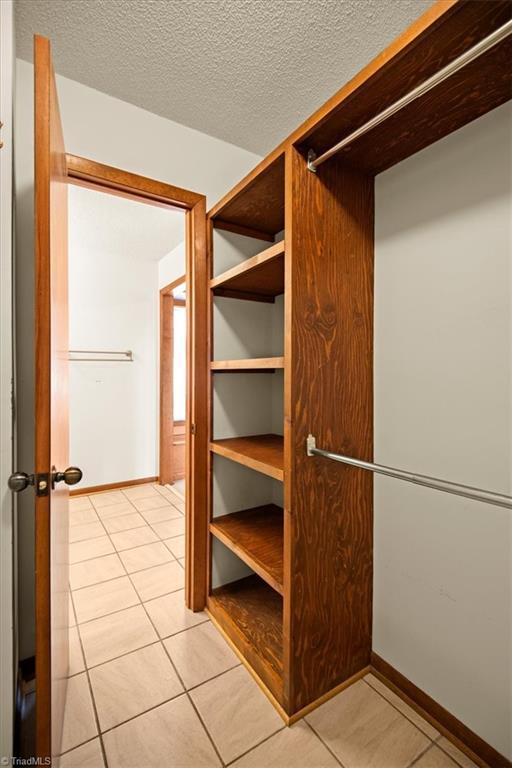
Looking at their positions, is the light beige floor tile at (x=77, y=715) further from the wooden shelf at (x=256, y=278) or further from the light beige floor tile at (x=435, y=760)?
the wooden shelf at (x=256, y=278)

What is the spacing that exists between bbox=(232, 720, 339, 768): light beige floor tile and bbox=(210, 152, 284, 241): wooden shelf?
200 cm

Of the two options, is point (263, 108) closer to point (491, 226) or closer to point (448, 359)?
point (491, 226)

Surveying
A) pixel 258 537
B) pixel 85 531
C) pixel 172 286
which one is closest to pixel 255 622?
pixel 258 537

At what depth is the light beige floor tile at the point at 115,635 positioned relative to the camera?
1.56 m

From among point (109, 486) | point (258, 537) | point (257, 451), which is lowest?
point (109, 486)

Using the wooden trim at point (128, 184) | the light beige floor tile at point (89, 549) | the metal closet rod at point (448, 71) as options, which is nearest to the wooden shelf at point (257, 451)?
the metal closet rod at point (448, 71)

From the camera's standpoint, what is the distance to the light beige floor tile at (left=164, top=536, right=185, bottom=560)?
2.40 m

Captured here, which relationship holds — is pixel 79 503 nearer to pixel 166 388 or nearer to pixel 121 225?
pixel 166 388

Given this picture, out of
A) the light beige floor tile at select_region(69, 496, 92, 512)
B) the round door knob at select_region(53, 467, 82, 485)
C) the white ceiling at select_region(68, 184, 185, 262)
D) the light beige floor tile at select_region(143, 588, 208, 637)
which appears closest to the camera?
the round door knob at select_region(53, 467, 82, 485)

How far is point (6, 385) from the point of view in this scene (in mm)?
942

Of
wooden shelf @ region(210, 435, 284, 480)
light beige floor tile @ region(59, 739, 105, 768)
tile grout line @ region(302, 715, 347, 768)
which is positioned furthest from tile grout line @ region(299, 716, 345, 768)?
wooden shelf @ region(210, 435, 284, 480)

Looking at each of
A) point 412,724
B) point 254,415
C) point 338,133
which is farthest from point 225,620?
point 338,133

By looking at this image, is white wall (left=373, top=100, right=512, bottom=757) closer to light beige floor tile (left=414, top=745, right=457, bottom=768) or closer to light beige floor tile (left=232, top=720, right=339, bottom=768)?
light beige floor tile (left=414, top=745, right=457, bottom=768)

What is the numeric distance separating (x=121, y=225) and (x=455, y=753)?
3531 mm
